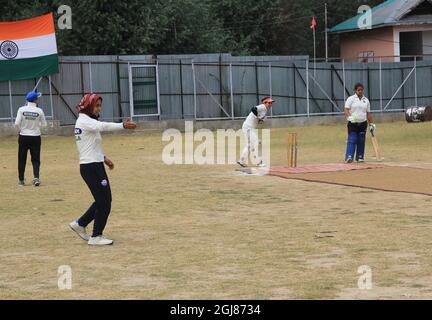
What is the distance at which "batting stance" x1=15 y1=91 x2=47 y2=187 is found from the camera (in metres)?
17.5

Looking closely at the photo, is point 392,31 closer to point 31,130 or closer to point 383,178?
point 383,178

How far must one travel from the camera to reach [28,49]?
35594mm

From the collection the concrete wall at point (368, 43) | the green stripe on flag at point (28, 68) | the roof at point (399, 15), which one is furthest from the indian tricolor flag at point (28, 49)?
the roof at point (399, 15)

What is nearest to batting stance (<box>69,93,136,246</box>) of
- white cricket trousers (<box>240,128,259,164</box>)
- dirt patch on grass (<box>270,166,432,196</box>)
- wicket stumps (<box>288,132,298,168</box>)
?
dirt patch on grass (<box>270,166,432,196</box>)

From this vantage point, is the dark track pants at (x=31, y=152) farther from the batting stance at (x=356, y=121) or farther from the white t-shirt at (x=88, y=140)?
the batting stance at (x=356, y=121)

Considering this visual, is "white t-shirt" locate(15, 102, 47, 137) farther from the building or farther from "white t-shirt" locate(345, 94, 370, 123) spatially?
the building

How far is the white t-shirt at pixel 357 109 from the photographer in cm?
2130

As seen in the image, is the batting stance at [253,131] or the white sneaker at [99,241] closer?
the white sneaker at [99,241]

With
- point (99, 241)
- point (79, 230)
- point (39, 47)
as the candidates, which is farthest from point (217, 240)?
point (39, 47)

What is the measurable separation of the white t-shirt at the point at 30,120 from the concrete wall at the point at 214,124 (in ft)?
56.3

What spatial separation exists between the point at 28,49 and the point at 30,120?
61.4ft

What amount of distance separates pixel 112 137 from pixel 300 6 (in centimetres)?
2849

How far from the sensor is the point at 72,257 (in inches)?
396

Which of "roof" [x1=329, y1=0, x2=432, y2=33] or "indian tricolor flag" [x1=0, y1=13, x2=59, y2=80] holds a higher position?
"roof" [x1=329, y1=0, x2=432, y2=33]
